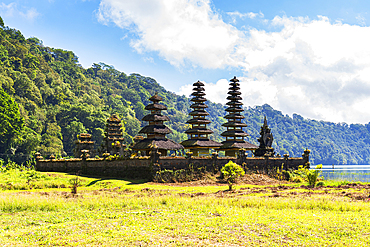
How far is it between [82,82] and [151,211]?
13650cm

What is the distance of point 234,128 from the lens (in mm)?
56406

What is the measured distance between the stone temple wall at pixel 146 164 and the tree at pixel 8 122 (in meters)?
30.9

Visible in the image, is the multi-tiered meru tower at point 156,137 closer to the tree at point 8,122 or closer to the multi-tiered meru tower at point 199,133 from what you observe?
the multi-tiered meru tower at point 199,133

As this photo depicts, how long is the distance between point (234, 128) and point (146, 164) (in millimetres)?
23442

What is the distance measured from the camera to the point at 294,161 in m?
45.5

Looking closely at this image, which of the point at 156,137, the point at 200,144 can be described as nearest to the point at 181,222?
the point at 156,137

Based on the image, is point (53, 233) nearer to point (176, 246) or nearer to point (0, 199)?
point (176, 246)

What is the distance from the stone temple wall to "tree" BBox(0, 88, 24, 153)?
3087 centimetres

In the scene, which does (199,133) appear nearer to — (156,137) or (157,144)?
(156,137)

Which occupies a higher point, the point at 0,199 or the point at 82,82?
the point at 82,82

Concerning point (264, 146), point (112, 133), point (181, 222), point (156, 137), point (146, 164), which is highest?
point (112, 133)

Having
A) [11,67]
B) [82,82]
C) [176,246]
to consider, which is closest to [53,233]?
[176,246]

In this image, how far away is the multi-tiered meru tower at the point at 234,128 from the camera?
52.9m

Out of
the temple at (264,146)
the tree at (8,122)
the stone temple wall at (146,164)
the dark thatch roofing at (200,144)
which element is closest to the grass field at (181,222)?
the stone temple wall at (146,164)
